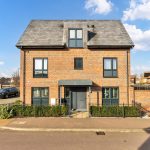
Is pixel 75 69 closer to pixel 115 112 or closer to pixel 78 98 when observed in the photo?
pixel 78 98

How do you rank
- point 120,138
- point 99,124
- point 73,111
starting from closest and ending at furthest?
point 120,138
point 99,124
point 73,111

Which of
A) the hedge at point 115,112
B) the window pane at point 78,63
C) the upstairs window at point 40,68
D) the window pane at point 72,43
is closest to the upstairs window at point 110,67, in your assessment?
the window pane at point 78,63

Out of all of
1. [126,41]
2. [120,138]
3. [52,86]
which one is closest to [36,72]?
[52,86]

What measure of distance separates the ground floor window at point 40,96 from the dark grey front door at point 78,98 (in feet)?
8.29

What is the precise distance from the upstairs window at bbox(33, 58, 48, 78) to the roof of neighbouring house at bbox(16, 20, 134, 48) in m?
1.45

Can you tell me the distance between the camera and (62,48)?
25.8 meters

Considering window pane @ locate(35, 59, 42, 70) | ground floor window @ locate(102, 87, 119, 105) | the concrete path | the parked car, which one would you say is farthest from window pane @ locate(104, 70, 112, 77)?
the parked car

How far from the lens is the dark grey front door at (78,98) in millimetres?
26031

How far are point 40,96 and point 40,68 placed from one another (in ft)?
8.86

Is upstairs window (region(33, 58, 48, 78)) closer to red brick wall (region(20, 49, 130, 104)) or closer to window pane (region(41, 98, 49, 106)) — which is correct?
red brick wall (region(20, 49, 130, 104))

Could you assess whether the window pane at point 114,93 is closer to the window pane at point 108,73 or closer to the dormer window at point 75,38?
the window pane at point 108,73

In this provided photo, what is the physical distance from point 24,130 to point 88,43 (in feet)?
41.4

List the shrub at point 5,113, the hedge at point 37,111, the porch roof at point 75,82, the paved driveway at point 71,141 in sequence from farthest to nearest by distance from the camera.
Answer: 1. the porch roof at point 75,82
2. the hedge at point 37,111
3. the shrub at point 5,113
4. the paved driveway at point 71,141

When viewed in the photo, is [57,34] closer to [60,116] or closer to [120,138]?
[60,116]
